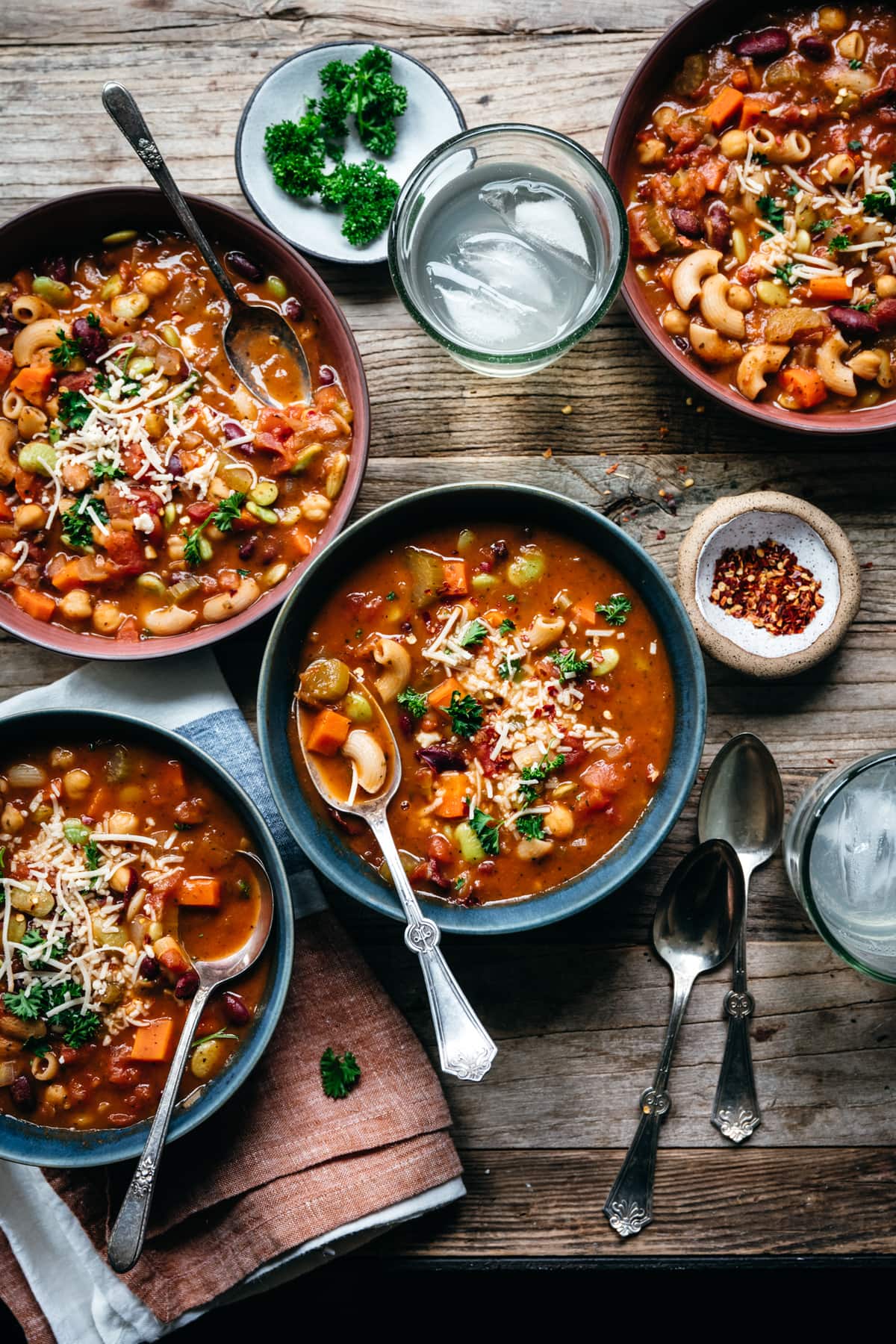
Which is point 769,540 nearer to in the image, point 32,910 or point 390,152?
point 390,152

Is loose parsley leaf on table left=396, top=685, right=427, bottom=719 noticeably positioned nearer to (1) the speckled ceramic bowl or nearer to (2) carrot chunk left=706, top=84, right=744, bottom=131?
(1) the speckled ceramic bowl

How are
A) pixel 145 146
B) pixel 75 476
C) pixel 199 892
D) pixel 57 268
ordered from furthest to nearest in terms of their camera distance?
pixel 57 268
pixel 75 476
pixel 199 892
pixel 145 146

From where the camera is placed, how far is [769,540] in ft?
10.4

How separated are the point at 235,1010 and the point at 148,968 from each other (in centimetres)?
28

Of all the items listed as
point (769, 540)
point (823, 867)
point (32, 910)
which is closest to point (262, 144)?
point (769, 540)

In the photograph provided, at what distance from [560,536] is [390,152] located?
1.38m

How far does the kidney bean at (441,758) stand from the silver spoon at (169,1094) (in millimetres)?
575

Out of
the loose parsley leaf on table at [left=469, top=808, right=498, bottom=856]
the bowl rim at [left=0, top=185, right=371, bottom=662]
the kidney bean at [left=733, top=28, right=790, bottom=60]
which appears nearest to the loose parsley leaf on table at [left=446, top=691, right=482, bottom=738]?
the loose parsley leaf on table at [left=469, top=808, right=498, bottom=856]

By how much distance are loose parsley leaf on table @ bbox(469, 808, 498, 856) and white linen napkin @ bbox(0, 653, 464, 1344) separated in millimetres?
589

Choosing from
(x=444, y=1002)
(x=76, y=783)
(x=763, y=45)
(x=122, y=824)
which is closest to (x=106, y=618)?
(x=76, y=783)

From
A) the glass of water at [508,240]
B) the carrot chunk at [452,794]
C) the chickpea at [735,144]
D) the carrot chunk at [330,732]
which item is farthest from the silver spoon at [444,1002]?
the chickpea at [735,144]

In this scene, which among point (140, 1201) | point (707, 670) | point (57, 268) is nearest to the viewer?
point (140, 1201)

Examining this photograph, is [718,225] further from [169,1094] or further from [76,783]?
[169,1094]

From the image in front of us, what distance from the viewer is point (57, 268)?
10.1ft
